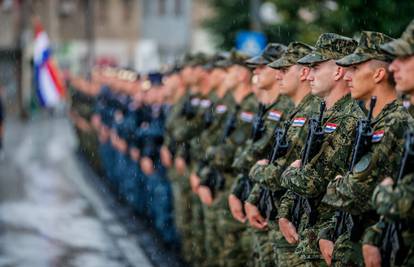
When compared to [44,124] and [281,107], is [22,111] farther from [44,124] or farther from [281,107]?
[281,107]

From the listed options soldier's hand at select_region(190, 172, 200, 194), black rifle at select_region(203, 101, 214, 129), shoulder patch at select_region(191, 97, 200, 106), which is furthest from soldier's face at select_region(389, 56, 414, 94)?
shoulder patch at select_region(191, 97, 200, 106)

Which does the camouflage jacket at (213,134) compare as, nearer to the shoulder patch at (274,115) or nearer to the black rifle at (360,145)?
the shoulder patch at (274,115)

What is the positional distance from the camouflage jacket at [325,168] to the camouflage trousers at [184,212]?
4.17m

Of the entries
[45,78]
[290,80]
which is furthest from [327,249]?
[45,78]

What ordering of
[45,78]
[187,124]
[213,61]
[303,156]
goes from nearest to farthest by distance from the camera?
[303,156]
[213,61]
[187,124]
[45,78]

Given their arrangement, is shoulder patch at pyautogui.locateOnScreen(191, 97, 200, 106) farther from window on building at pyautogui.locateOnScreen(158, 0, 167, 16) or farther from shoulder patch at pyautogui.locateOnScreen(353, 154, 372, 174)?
window on building at pyautogui.locateOnScreen(158, 0, 167, 16)

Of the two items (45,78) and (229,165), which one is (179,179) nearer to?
(229,165)

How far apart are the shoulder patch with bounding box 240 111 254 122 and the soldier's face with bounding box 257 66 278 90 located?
0.75 metres

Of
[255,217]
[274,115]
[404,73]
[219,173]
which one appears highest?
[404,73]

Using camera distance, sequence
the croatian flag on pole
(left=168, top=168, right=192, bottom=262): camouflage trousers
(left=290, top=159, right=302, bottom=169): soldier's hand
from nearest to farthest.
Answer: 1. (left=290, top=159, right=302, bottom=169): soldier's hand
2. (left=168, top=168, right=192, bottom=262): camouflage trousers
3. the croatian flag on pole

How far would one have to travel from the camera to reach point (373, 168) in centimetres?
519

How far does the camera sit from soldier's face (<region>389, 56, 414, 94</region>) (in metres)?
4.80

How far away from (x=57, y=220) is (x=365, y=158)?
860 cm

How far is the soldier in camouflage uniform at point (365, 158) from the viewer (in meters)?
5.07
